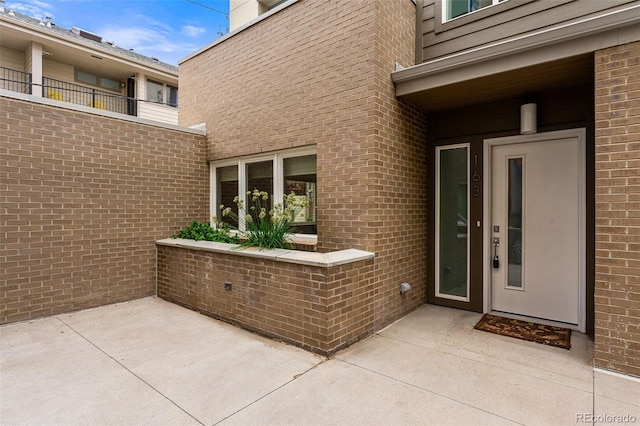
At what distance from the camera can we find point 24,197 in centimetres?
436

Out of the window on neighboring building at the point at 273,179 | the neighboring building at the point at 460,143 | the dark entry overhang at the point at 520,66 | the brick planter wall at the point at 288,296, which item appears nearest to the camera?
the dark entry overhang at the point at 520,66

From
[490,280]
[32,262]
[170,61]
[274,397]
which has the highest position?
[170,61]

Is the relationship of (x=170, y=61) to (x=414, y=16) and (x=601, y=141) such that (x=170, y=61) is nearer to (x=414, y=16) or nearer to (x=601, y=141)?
(x=414, y=16)

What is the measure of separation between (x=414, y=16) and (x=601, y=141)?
3.15 m

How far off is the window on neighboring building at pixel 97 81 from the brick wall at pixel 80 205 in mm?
9772

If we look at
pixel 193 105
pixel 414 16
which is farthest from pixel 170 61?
pixel 414 16

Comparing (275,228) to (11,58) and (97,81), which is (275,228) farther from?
(97,81)

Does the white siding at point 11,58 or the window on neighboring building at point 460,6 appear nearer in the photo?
the window on neighboring building at point 460,6

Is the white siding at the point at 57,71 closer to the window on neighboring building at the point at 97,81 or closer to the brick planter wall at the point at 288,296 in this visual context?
the window on neighboring building at the point at 97,81

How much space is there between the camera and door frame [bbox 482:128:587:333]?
3.99 m

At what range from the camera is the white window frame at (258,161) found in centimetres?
497
